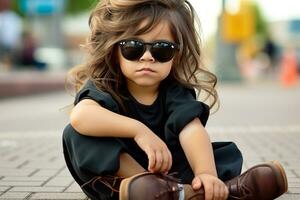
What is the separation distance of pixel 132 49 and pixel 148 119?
1.10 ft

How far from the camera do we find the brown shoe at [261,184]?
2.41 m

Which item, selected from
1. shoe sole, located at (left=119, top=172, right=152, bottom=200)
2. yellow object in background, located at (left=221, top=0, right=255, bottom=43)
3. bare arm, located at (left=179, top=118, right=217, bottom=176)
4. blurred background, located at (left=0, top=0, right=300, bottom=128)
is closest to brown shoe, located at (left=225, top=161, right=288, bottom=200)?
bare arm, located at (left=179, top=118, right=217, bottom=176)

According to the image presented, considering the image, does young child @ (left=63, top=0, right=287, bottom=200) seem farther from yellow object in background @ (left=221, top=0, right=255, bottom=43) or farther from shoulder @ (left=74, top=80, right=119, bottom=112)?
yellow object in background @ (left=221, top=0, right=255, bottom=43)

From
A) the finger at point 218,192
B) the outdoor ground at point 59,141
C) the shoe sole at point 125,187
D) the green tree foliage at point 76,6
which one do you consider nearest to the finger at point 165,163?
the shoe sole at point 125,187

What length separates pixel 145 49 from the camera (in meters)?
2.61

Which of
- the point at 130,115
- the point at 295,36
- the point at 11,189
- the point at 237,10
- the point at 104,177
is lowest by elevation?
the point at 295,36

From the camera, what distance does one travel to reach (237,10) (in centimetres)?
1616

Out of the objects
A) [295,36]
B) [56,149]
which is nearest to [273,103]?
[56,149]

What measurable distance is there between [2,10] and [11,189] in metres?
10.5

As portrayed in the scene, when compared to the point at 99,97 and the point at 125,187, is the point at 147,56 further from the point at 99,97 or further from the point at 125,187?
the point at 125,187

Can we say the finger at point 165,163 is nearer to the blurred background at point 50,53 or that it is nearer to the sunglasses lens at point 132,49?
the sunglasses lens at point 132,49

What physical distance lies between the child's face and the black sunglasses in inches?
0.6

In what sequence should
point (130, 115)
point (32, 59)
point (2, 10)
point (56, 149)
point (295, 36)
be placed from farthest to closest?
point (295, 36), point (32, 59), point (2, 10), point (56, 149), point (130, 115)

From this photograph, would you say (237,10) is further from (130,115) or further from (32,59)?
(130,115)
